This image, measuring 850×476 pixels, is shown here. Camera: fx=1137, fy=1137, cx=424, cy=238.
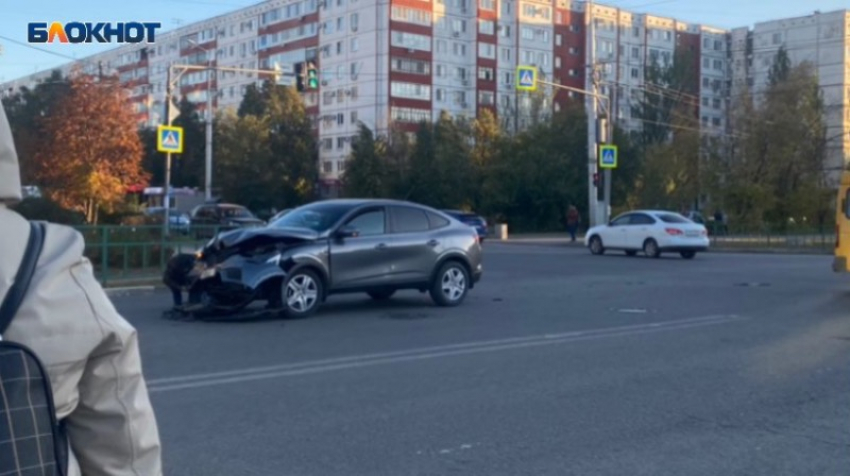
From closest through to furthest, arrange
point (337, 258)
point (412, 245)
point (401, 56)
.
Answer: point (337, 258) → point (412, 245) → point (401, 56)

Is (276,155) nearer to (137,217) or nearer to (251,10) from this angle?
(251,10)

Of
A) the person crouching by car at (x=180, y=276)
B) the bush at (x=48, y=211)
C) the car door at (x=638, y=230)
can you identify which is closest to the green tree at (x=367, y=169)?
the car door at (x=638, y=230)

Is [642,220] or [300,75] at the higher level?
[300,75]

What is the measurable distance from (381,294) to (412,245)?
128 cm

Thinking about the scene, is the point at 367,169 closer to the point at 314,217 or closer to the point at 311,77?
the point at 311,77

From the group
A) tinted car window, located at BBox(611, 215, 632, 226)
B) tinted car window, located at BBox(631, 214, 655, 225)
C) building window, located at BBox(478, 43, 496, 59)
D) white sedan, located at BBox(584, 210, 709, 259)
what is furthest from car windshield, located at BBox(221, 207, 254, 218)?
building window, located at BBox(478, 43, 496, 59)

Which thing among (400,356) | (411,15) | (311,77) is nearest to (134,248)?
(400,356)

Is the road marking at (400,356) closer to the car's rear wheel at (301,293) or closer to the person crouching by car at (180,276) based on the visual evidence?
the car's rear wheel at (301,293)

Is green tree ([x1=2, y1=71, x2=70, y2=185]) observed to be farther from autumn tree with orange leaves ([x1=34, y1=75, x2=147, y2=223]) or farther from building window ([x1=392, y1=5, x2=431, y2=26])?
building window ([x1=392, y1=5, x2=431, y2=26])

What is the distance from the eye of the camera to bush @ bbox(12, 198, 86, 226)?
1041 inches

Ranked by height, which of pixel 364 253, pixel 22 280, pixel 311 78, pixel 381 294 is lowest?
pixel 381 294

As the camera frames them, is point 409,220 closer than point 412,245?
No

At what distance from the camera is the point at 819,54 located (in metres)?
75.9

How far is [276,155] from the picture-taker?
73000 mm
